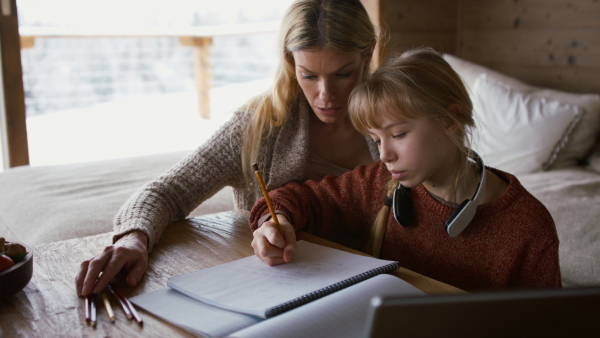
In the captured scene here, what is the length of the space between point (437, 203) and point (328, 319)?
1.56ft

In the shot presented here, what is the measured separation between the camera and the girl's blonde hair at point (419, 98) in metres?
1.05

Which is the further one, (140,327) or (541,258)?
(541,258)

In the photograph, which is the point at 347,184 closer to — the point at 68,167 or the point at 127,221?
the point at 127,221

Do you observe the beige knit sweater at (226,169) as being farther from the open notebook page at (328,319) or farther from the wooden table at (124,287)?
the open notebook page at (328,319)

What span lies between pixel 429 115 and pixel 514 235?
10.2 inches

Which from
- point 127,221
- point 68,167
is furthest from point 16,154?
point 127,221

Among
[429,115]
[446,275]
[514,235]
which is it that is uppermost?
[429,115]

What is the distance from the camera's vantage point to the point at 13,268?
83 cm

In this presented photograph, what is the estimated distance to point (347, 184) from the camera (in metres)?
1.28

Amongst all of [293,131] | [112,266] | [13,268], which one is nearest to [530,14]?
[293,131]

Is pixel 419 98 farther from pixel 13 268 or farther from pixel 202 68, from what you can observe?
pixel 202 68

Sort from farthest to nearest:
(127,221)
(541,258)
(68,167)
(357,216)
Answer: (68,167)
(357,216)
(127,221)
(541,258)

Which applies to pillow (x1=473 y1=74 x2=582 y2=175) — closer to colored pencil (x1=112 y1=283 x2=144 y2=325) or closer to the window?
colored pencil (x1=112 y1=283 x2=144 y2=325)

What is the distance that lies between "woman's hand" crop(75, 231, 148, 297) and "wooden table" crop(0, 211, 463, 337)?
2 centimetres
